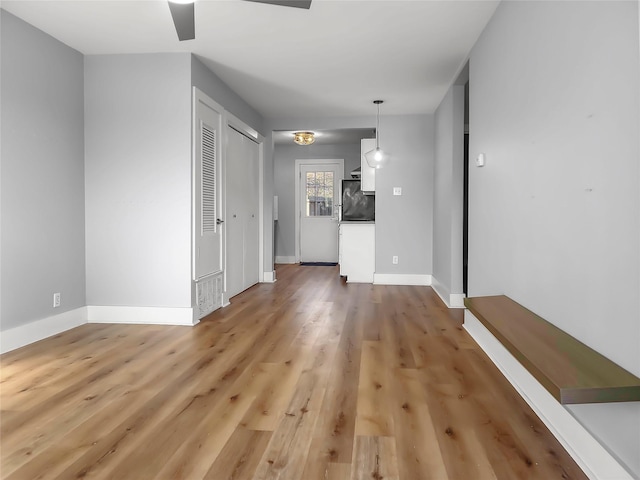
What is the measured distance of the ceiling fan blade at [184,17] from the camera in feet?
8.27

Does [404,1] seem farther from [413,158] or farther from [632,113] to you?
[413,158]

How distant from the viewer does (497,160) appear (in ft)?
9.77

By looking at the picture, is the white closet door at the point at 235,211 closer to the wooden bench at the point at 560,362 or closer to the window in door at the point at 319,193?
the wooden bench at the point at 560,362

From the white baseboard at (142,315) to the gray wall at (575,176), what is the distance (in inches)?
104

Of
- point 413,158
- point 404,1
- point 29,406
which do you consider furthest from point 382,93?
point 29,406

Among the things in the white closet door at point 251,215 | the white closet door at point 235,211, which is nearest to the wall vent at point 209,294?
the white closet door at point 235,211

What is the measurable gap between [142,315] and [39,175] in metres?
1.45

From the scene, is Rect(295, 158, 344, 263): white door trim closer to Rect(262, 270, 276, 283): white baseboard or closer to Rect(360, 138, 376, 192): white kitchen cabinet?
Rect(360, 138, 376, 192): white kitchen cabinet

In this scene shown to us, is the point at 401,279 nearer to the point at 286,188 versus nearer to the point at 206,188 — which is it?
the point at 206,188

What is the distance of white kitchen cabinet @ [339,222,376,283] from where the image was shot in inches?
258

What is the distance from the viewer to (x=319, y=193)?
9148mm

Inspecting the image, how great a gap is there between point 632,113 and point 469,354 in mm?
2100

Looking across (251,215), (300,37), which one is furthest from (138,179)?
(251,215)

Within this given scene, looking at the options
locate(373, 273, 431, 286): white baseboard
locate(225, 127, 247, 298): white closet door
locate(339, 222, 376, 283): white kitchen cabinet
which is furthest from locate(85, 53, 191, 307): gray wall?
locate(373, 273, 431, 286): white baseboard
